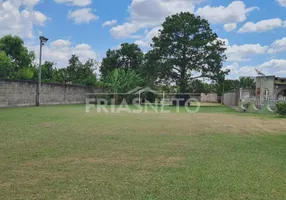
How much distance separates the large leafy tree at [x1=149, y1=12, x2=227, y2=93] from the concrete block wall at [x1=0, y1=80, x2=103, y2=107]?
7.50 meters

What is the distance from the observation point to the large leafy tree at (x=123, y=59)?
41594 mm

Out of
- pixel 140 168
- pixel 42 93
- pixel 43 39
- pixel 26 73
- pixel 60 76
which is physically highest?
pixel 43 39

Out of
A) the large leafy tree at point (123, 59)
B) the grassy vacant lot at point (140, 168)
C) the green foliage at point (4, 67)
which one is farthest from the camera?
the large leafy tree at point (123, 59)

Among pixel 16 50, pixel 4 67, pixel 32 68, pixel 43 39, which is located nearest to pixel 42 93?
pixel 43 39

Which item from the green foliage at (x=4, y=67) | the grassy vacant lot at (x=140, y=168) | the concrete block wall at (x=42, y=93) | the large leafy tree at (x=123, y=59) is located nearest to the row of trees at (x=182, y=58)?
the concrete block wall at (x=42, y=93)

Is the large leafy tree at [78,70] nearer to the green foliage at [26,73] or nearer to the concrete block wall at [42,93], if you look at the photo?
the green foliage at [26,73]

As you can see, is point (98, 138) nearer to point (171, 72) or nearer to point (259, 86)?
point (259, 86)

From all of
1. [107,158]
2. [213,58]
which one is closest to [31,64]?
[213,58]

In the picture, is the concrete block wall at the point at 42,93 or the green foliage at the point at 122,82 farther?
the green foliage at the point at 122,82

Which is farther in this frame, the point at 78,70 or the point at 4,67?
the point at 78,70

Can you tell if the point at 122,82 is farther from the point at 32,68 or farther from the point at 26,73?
the point at 32,68

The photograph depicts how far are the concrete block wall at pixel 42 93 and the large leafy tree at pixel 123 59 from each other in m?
12.2

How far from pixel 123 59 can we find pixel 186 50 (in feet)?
50.7

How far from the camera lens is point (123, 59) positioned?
1660 inches
